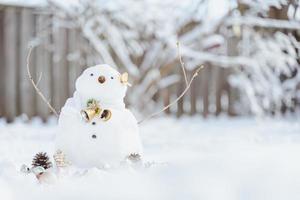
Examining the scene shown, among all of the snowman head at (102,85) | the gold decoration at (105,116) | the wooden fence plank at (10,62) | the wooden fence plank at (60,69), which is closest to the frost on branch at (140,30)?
the wooden fence plank at (60,69)

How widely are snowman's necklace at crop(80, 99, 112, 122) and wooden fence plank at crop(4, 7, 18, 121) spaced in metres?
2.69

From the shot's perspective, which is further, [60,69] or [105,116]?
[60,69]

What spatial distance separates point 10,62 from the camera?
13.5 ft

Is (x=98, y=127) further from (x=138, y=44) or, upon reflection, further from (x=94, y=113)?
(x=138, y=44)

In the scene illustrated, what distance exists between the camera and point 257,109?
13.9ft

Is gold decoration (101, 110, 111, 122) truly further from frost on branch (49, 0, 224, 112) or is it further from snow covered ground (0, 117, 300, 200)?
frost on branch (49, 0, 224, 112)

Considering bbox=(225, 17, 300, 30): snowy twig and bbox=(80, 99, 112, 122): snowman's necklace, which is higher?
bbox=(225, 17, 300, 30): snowy twig

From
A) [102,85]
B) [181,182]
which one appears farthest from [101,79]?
[181,182]

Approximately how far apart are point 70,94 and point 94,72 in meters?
2.76

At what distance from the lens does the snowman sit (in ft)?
5.06

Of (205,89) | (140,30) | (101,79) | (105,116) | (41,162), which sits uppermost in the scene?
(140,30)

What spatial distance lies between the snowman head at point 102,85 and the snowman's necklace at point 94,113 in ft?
0.15

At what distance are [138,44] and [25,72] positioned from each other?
3.24 feet

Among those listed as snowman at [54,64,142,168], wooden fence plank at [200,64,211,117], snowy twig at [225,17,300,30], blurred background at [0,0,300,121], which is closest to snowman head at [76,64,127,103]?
snowman at [54,64,142,168]
